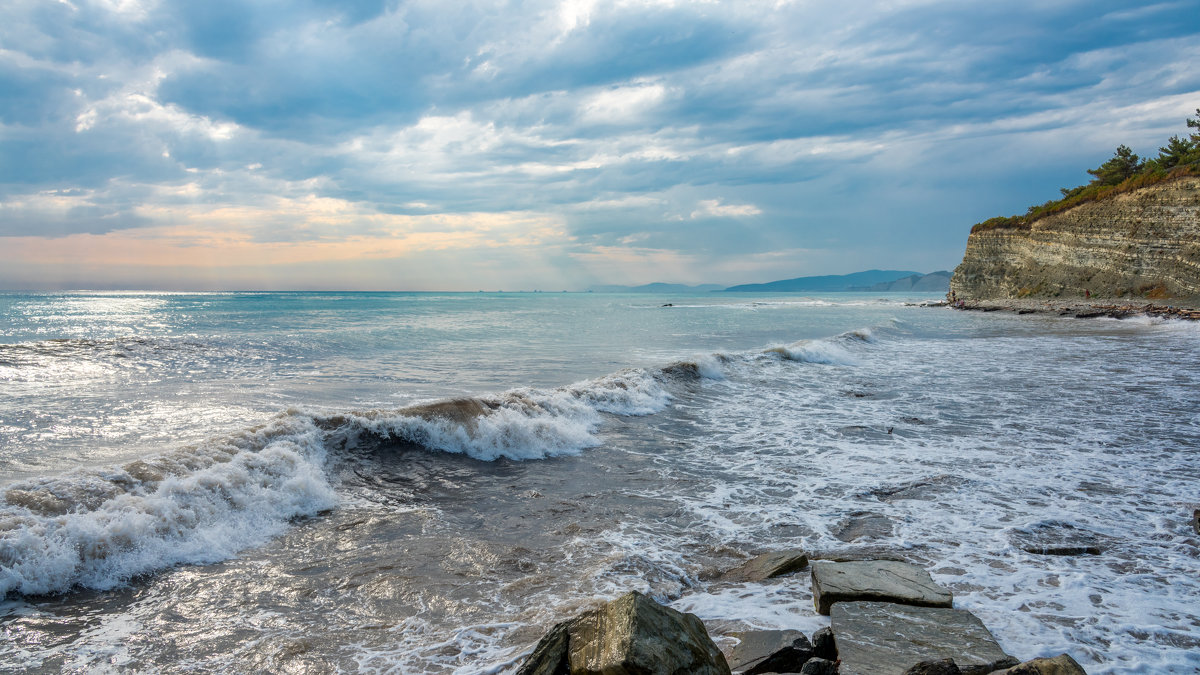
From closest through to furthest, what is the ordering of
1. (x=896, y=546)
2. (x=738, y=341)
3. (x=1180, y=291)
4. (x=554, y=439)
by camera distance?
(x=896, y=546) → (x=554, y=439) → (x=738, y=341) → (x=1180, y=291)

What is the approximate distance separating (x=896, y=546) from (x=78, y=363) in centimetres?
2469

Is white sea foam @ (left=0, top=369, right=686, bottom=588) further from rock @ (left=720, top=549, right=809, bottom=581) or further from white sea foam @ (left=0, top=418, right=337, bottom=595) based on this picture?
rock @ (left=720, top=549, right=809, bottom=581)

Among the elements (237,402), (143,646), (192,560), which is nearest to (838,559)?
(143,646)

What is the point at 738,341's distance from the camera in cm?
3081

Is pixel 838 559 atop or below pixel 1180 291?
below

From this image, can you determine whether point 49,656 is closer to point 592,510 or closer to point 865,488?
point 592,510

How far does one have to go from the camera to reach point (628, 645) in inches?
121

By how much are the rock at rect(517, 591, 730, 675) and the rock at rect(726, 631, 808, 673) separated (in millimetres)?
428

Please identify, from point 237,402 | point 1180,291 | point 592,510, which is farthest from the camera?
point 1180,291

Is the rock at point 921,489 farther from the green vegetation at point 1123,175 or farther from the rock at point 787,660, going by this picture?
the green vegetation at point 1123,175

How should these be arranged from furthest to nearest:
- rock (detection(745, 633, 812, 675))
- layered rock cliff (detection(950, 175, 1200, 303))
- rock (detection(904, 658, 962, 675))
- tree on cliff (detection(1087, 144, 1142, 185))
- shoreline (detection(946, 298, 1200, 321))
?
tree on cliff (detection(1087, 144, 1142, 185)) → layered rock cliff (detection(950, 175, 1200, 303)) → shoreline (detection(946, 298, 1200, 321)) → rock (detection(745, 633, 812, 675)) → rock (detection(904, 658, 962, 675))

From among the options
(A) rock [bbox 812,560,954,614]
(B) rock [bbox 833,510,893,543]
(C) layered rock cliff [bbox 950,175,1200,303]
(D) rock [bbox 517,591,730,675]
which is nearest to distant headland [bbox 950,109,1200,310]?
(C) layered rock cliff [bbox 950,175,1200,303]

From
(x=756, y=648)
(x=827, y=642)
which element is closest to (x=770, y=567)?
(x=827, y=642)

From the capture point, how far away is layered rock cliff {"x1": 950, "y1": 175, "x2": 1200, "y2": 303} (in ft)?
131
